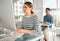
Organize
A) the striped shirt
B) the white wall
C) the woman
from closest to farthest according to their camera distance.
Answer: the white wall < the woman < the striped shirt

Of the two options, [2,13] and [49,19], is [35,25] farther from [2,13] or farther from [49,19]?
[49,19]

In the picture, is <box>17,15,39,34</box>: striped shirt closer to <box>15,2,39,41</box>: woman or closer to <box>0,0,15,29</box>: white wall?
<box>15,2,39,41</box>: woman

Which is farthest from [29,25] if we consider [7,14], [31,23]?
[7,14]

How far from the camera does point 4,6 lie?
1.16 meters

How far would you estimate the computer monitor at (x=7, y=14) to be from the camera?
1.12m

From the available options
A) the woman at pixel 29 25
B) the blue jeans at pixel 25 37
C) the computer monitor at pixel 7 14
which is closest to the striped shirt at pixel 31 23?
the woman at pixel 29 25

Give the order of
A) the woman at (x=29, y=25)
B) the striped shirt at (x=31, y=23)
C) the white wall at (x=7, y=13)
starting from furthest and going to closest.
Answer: the striped shirt at (x=31, y=23), the woman at (x=29, y=25), the white wall at (x=7, y=13)

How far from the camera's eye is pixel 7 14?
3.79ft

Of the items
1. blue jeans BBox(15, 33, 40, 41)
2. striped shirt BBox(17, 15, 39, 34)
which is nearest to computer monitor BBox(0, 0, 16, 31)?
blue jeans BBox(15, 33, 40, 41)

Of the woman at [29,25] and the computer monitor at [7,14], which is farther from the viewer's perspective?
the woman at [29,25]

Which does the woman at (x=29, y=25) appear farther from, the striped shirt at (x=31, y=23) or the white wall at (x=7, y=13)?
the white wall at (x=7, y=13)

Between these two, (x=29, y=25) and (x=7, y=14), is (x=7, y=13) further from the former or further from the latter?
(x=29, y=25)

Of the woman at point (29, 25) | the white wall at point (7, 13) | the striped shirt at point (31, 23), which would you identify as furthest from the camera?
Result: the striped shirt at point (31, 23)

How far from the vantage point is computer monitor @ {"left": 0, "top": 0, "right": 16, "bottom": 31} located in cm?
112
